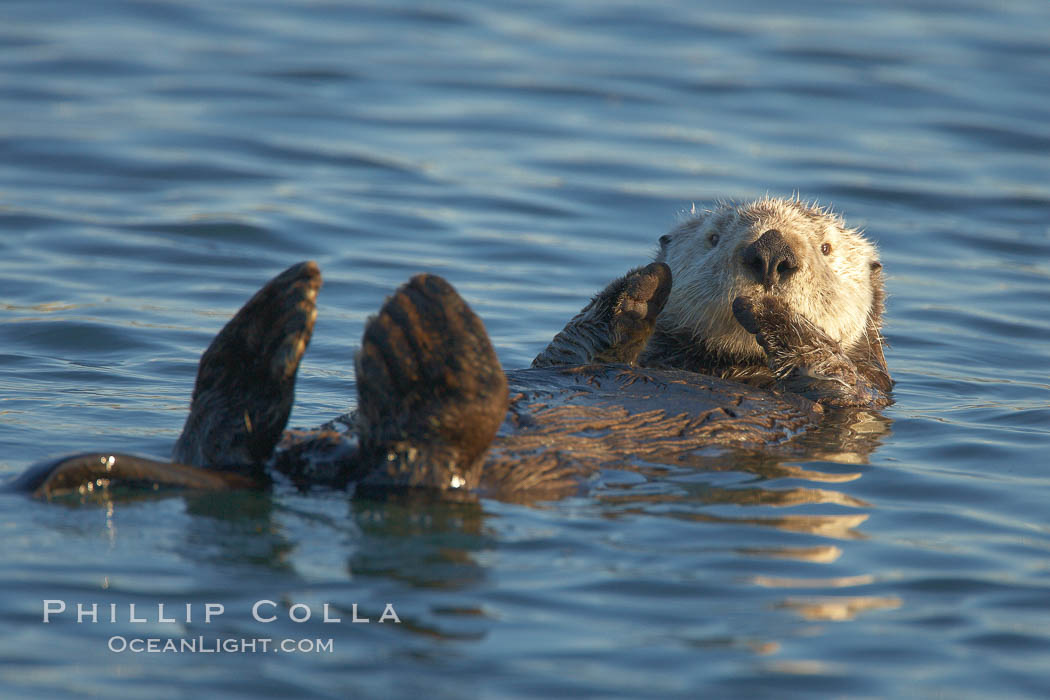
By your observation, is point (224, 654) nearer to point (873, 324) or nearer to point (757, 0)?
point (873, 324)

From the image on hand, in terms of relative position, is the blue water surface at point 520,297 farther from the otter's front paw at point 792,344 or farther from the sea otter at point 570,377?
the otter's front paw at point 792,344

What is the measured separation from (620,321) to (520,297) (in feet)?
8.23

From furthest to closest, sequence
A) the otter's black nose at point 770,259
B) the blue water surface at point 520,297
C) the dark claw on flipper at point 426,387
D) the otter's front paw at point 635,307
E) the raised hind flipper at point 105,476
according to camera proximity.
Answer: the otter's front paw at point 635,307 < the otter's black nose at point 770,259 < the dark claw on flipper at point 426,387 < the raised hind flipper at point 105,476 < the blue water surface at point 520,297

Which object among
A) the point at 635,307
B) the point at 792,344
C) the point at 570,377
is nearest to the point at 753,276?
the point at 792,344

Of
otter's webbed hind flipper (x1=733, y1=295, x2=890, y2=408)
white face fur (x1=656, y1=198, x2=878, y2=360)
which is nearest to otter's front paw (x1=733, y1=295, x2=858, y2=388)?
otter's webbed hind flipper (x1=733, y1=295, x2=890, y2=408)

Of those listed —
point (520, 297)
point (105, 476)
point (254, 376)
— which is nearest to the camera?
point (105, 476)

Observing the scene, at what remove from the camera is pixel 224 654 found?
2902 millimetres

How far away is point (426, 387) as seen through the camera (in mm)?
3576

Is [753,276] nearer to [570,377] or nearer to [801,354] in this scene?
[801,354]

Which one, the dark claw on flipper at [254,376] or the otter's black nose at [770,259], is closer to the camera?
the dark claw on flipper at [254,376]

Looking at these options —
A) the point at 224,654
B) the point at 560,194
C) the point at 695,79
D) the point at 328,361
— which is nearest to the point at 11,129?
the point at 560,194

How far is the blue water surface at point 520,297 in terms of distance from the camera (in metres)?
3.05

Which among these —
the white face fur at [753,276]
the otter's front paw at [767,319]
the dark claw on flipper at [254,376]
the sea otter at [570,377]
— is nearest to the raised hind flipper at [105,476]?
the sea otter at [570,377]

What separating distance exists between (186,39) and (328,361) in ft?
24.8
